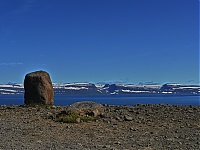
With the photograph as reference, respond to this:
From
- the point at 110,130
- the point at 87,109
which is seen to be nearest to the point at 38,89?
the point at 87,109

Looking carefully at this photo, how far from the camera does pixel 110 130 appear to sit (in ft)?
48.6

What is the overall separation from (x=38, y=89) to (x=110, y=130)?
986 cm

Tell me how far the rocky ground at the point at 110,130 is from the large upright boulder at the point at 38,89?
3117 mm

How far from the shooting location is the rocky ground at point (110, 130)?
11805 millimetres

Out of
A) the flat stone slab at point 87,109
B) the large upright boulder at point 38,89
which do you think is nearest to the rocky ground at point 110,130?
the flat stone slab at point 87,109

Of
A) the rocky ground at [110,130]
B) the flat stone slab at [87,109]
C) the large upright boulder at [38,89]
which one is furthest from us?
the large upright boulder at [38,89]

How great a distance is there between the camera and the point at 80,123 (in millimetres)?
16531

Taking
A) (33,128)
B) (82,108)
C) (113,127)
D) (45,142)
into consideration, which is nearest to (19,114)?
(82,108)

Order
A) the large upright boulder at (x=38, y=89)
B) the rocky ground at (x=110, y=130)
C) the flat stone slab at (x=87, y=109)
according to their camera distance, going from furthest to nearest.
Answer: the large upright boulder at (x=38, y=89) < the flat stone slab at (x=87, y=109) < the rocky ground at (x=110, y=130)

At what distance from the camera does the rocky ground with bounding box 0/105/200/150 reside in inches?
465

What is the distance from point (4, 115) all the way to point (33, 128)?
4.66m

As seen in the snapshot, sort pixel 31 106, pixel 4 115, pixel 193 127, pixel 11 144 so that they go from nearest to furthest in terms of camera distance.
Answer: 1. pixel 11 144
2. pixel 193 127
3. pixel 4 115
4. pixel 31 106

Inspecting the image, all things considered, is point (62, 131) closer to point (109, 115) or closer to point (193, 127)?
point (109, 115)

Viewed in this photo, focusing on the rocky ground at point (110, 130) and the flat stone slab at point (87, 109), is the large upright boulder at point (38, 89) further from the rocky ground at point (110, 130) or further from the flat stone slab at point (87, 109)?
the flat stone slab at point (87, 109)
